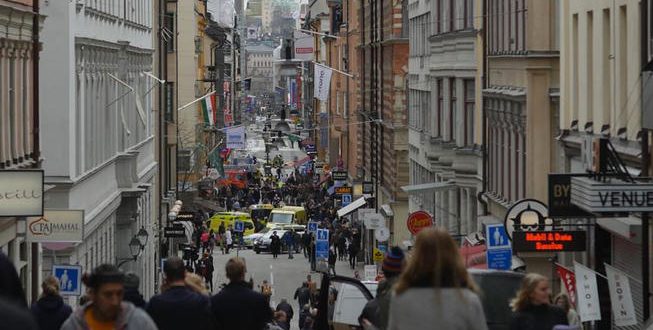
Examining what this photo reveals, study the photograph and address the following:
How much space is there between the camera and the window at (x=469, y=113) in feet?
145

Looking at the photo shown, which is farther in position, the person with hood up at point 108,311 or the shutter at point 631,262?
the shutter at point 631,262

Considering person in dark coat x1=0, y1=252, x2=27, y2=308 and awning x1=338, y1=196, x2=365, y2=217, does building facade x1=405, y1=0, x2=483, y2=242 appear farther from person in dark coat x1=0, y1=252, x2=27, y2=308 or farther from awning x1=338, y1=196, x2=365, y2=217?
person in dark coat x1=0, y1=252, x2=27, y2=308

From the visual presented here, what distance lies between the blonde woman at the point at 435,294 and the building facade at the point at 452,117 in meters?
32.7

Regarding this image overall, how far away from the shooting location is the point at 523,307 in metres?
13.0

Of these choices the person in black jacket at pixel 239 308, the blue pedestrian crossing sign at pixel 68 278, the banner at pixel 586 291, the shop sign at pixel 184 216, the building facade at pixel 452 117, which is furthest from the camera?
the shop sign at pixel 184 216

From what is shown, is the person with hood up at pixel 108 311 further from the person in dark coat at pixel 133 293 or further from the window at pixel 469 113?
the window at pixel 469 113

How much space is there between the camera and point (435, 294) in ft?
29.8

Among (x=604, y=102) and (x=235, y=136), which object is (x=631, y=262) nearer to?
(x=604, y=102)

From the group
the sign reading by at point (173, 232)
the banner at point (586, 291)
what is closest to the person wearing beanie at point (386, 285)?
the banner at point (586, 291)

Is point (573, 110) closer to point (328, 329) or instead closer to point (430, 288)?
point (328, 329)

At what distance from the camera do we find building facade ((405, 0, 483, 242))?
141 feet

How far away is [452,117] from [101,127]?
890cm

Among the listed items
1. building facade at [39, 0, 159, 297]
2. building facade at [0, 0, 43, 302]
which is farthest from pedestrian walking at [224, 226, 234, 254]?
building facade at [0, 0, 43, 302]

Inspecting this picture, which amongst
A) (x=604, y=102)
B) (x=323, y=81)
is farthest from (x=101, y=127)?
(x=323, y=81)
